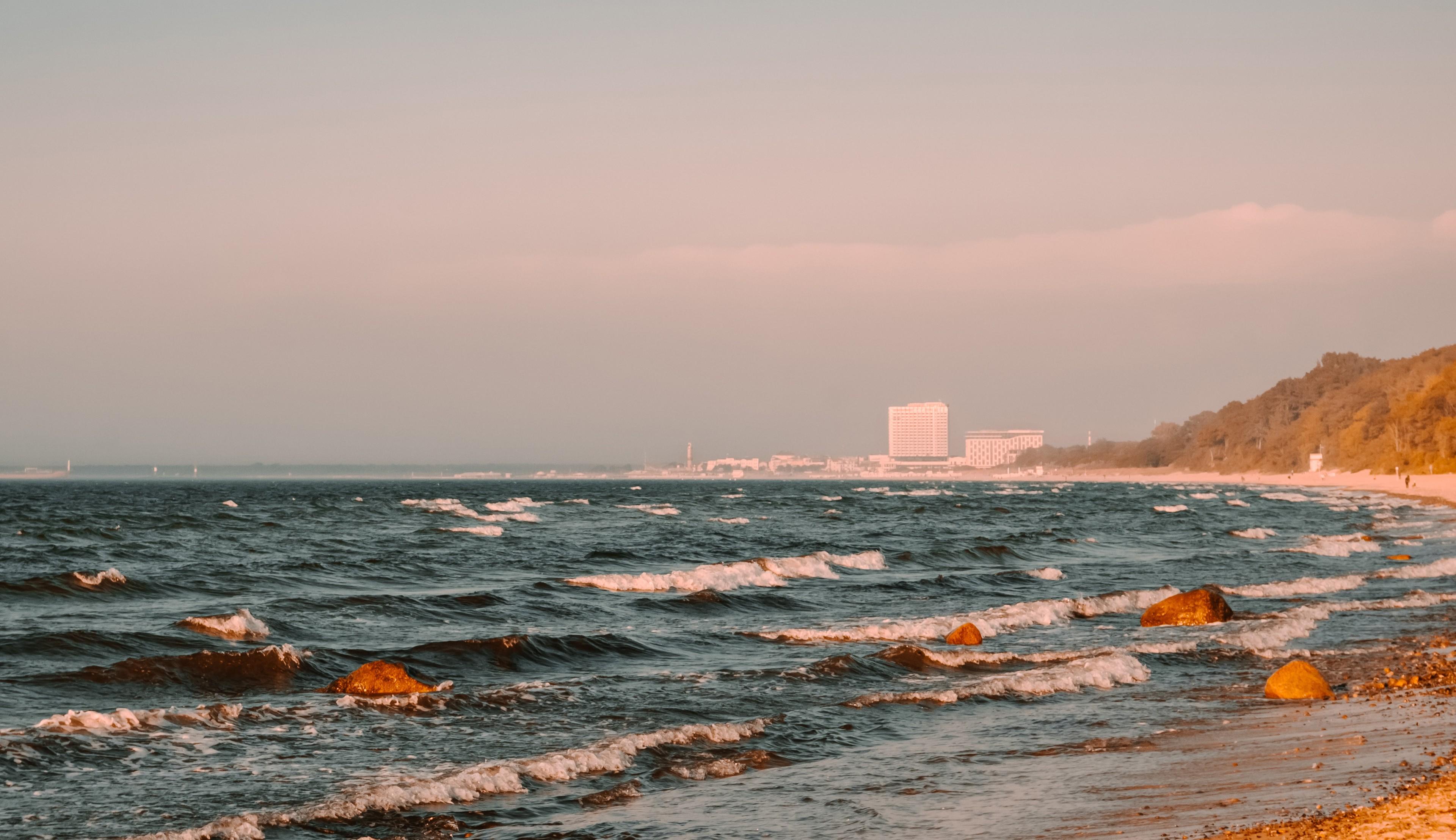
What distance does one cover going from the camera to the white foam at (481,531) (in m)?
48.9

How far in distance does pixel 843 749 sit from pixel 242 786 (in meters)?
6.24

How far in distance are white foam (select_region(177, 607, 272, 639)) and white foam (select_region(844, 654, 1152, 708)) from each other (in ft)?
36.0

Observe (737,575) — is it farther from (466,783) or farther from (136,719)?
(466,783)

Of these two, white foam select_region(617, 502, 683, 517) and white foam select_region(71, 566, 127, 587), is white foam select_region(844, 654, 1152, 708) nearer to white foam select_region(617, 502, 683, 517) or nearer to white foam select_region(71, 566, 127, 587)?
white foam select_region(71, 566, 127, 587)

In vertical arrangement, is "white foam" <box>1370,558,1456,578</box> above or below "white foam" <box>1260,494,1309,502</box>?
above

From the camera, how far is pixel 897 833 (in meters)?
9.20

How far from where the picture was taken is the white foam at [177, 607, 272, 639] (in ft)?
63.7

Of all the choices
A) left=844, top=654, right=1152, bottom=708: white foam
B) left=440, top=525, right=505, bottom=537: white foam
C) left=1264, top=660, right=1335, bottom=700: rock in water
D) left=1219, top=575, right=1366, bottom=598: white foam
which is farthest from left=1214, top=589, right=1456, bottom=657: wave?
left=440, top=525, right=505, bottom=537: white foam

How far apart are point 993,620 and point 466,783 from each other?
606 inches

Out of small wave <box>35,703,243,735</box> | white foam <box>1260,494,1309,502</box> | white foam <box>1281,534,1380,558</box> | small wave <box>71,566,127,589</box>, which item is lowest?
white foam <box>1260,494,1309,502</box>

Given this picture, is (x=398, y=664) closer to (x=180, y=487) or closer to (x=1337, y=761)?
(x=1337, y=761)

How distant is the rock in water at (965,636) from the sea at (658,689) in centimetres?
28

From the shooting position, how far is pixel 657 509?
78312 mm

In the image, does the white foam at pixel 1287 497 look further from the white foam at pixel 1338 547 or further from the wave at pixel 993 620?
the wave at pixel 993 620
